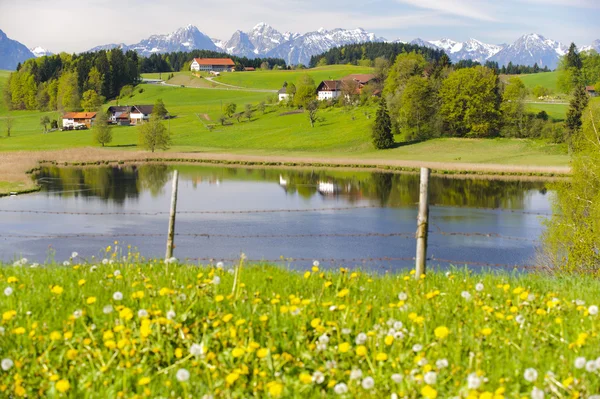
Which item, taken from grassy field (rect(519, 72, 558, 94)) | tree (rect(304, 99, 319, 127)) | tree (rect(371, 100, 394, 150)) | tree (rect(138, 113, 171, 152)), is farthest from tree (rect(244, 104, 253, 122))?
grassy field (rect(519, 72, 558, 94))

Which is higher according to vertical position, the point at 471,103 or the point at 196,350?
the point at 471,103

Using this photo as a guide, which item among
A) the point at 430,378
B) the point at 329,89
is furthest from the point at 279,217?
the point at 329,89

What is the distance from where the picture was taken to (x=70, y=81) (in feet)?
522

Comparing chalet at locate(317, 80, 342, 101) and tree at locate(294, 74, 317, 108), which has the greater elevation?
chalet at locate(317, 80, 342, 101)

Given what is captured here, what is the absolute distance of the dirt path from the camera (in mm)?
59781

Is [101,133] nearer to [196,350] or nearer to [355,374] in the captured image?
[196,350]

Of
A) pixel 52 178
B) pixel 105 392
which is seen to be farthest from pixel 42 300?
pixel 52 178

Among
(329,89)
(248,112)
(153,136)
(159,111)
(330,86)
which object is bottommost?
(153,136)

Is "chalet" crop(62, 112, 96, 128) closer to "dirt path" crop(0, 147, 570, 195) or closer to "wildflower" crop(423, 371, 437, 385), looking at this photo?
"dirt path" crop(0, 147, 570, 195)

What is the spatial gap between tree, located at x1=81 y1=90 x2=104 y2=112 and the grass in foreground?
6013 inches

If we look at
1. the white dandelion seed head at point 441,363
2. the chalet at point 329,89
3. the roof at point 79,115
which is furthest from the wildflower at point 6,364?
the roof at point 79,115

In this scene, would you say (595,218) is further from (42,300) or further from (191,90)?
(191,90)

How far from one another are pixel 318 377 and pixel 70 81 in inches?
6578

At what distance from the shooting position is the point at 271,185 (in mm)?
52531
